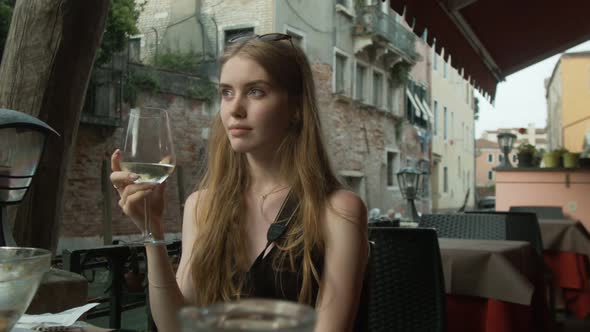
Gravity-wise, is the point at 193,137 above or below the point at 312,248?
above

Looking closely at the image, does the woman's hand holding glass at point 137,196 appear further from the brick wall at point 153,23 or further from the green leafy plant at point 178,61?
the brick wall at point 153,23


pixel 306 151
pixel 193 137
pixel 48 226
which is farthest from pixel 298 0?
pixel 306 151

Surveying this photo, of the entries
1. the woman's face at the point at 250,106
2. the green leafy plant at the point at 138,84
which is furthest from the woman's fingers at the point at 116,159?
the green leafy plant at the point at 138,84

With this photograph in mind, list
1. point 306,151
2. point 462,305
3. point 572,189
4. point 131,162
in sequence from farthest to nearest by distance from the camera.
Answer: point 572,189
point 462,305
point 306,151
point 131,162

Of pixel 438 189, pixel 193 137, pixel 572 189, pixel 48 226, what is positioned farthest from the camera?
pixel 438 189

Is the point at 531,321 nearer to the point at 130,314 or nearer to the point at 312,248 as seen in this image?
the point at 312,248

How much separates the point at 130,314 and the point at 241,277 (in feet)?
15.3

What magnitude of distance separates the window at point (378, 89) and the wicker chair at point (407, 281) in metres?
18.6

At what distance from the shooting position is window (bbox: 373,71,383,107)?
20.8 meters

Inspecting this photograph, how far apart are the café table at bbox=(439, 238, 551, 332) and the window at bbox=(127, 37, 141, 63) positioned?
1131 centimetres

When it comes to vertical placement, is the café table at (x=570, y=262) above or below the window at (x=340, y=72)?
below

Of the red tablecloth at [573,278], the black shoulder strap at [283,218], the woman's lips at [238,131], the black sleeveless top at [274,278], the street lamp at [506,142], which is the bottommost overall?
the red tablecloth at [573,278]

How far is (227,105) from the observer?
3.88 feet

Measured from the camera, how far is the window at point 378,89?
20.8m
